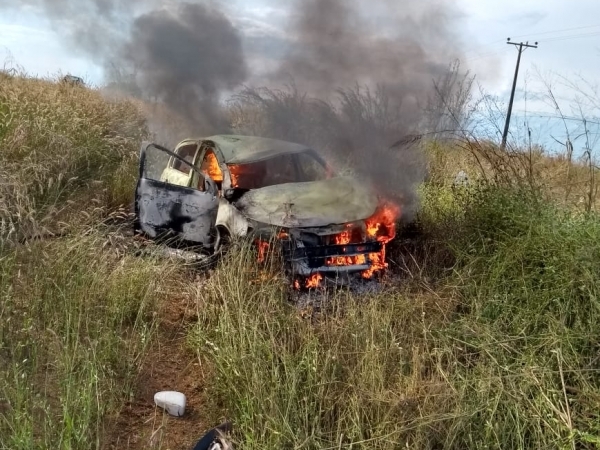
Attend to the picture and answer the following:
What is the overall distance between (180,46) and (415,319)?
20.2 feet

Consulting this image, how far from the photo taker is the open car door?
17.5 feet

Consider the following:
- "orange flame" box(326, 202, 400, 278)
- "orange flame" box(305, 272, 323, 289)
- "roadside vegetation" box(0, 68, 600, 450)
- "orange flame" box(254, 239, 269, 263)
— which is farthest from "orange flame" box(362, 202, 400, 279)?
"orange flame" box(254, 239, 269, 263)

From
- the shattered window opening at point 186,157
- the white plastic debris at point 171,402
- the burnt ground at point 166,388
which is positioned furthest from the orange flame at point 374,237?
the shattered window opening at point 186,157

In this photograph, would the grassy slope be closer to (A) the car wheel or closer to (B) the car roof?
(A) the car wheel

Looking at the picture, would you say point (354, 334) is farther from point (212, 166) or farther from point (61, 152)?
point (61, 152)

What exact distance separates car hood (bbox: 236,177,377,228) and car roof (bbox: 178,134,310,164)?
Answer: 60 centimetres

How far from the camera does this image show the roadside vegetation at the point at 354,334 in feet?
8.45

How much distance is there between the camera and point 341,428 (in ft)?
8.66

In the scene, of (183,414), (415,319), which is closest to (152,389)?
(183,414)

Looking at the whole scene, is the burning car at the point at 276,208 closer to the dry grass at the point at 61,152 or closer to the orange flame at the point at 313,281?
the orange flame at the point at 313,281

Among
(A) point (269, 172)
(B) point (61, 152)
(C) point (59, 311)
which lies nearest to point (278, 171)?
(A) point (269, 172)

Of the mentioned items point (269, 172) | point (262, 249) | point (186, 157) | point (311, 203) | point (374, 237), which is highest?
point (186, 157)

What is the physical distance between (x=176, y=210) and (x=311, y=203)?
176cm

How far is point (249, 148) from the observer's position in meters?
5.75
